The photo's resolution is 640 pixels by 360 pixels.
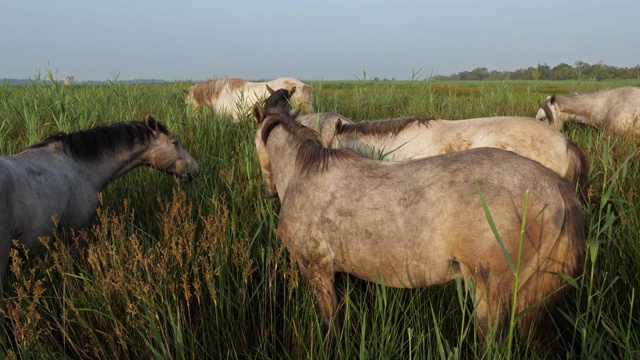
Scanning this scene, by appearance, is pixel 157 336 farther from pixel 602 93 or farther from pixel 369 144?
pixel 602 93

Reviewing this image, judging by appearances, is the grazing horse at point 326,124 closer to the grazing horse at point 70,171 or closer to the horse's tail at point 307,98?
the grazing horse at point 70,171

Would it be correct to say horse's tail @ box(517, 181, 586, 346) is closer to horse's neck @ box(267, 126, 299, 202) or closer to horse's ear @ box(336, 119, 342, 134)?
horse's neck @ box(267, 126, 299, 202)

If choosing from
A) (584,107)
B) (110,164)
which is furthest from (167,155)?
(584,107)

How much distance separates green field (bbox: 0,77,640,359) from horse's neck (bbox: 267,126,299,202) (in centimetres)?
26

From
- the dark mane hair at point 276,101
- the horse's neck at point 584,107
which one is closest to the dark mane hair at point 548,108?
the horse's neck at point 584,107

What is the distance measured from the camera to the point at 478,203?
80.4 inches

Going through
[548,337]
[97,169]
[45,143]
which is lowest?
[548,337]

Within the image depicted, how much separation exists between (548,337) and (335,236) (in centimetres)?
122

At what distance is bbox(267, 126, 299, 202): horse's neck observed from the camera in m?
2.96

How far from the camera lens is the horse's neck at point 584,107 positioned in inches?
A: 344

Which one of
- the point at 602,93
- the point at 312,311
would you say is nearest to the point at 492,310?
the point at 312,311

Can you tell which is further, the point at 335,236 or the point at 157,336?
the point at 335,236

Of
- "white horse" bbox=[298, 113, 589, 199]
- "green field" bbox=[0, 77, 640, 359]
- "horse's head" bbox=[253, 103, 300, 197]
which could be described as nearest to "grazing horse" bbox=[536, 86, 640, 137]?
"green field" bbox=[0, 77, 640, 359]

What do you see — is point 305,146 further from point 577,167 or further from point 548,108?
point 548,108
